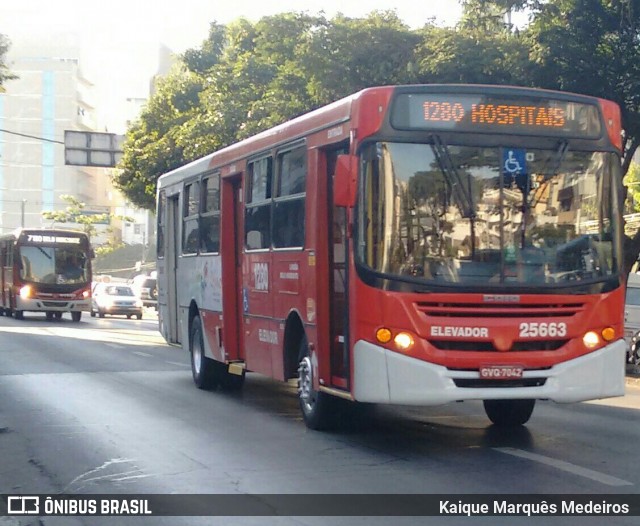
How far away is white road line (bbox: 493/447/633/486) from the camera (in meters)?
8.83

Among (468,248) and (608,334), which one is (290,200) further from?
(608,334)

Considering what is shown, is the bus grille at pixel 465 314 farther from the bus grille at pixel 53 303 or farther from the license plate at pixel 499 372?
the bus grille at pixel 53 303

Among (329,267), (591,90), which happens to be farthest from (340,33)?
(329,267)

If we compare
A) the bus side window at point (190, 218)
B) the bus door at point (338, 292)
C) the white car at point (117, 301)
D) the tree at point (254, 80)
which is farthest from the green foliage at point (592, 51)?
the white car at point (117, 301)

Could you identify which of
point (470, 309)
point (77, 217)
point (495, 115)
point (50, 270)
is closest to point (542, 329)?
point (470, 309)

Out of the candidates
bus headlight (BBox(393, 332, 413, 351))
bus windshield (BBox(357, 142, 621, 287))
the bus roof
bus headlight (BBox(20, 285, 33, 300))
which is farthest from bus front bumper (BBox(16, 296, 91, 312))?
bus headlight (BBox(393, 332, 413, 351))

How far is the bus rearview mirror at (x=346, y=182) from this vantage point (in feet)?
32.9

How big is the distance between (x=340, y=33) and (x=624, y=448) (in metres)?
13.4

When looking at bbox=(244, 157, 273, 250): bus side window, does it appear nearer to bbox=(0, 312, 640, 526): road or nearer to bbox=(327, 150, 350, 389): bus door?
bbox=(327, 150, 350, 389): bus door

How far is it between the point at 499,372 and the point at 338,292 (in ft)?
5.89

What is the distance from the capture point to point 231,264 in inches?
574

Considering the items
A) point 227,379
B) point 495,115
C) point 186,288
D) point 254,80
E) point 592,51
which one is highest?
point 254,80

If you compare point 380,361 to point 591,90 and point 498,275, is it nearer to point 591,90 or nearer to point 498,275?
point 498,275

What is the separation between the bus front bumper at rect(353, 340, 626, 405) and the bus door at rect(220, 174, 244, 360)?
4538 mm
